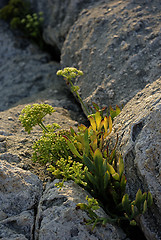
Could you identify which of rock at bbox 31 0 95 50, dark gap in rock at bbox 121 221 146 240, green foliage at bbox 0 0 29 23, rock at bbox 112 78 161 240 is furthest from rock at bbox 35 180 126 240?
green foliage at bbox 0 0 29 23

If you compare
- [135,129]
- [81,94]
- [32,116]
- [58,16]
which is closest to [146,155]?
[135,129]

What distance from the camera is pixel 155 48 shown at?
4.23 meters

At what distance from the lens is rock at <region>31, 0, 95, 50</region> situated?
5945 millimetres

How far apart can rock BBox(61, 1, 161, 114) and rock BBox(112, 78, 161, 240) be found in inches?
48.3

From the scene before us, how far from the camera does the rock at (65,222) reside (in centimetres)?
244

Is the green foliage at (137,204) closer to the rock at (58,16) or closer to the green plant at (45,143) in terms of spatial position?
the green plant at (45,143)

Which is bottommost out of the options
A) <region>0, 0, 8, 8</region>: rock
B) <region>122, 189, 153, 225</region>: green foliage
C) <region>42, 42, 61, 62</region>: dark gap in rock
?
Answer: <region>42, 42, 61, 62</region>: dark gap in rock

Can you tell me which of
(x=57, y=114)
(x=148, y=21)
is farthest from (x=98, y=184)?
(x=148, y=21)

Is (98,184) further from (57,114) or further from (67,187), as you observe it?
(57,114)

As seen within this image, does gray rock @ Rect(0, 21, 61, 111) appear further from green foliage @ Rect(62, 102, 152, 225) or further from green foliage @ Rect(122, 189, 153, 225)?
green foliage @ Rect(122, 189, 153, 225)

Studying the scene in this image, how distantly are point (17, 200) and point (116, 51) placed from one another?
3031 mm

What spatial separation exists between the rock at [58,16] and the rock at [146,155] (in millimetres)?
3806

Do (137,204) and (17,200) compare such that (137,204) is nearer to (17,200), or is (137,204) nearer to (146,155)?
(146,155)

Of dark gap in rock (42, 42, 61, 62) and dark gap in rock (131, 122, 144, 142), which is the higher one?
dark gap in rock (131, 122, 144, 142)
